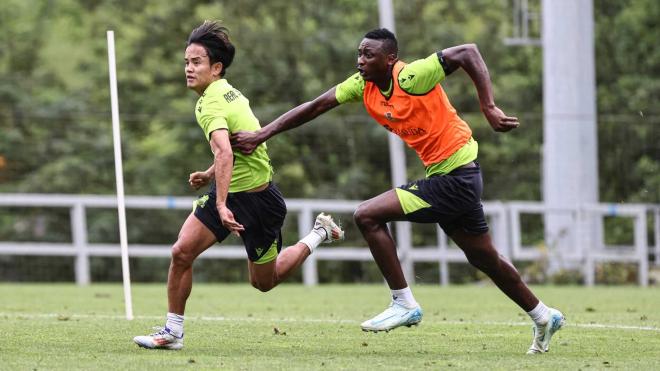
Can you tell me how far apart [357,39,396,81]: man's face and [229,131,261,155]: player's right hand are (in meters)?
0.80

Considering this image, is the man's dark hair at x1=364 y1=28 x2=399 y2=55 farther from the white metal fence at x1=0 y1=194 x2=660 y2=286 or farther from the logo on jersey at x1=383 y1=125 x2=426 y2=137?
the white metal fence at x1=0 y1=194 x2=660 y2=286

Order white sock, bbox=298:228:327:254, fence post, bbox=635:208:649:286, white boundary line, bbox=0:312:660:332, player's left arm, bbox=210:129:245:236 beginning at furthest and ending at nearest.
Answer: fence post, bbox=635:208:649:286
white boundary line, bbox=0:312:660:332
white sock, bbox=298:228:327:254
player's left arm, bbox=210:129:245:236

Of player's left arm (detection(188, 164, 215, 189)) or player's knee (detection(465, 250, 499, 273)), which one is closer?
player's knee (detection(465, 250, 499, 273))

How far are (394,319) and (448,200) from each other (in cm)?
83

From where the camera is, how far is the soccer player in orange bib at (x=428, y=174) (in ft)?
28.6

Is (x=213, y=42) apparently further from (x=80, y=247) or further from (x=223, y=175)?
(x=80, y=247)

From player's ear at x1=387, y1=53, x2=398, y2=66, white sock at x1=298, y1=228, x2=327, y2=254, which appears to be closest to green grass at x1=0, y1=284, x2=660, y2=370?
white sock at x1=298, y1=228, x2=327, y2=254

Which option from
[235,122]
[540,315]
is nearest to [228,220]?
[235,122]

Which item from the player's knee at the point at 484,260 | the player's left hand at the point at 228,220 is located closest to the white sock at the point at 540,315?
the player's knee at the point at 484,260

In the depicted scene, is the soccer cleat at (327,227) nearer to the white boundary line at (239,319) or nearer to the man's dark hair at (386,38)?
the white boundary line at (239,319)

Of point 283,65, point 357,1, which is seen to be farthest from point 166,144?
point 357,1

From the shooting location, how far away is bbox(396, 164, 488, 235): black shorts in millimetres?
8711

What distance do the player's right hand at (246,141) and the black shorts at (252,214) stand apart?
0.35 m

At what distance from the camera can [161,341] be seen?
873 centimetres
